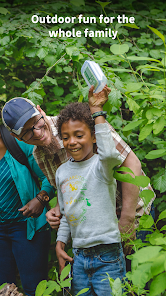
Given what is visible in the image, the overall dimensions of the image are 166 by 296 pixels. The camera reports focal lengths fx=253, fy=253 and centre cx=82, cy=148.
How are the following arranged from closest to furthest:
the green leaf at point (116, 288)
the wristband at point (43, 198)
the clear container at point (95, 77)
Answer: the green leaf at point (116, 288) → the clear container at point (95, 77) → the wristband at point (43, 198)

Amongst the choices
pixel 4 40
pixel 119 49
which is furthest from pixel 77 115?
pixel 4 40


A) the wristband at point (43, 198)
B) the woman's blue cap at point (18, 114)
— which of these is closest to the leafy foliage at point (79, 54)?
the woman's blue cap at point (18, 114)

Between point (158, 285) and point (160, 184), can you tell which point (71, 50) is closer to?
point (160, 184)

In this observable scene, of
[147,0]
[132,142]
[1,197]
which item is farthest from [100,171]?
[147,0]

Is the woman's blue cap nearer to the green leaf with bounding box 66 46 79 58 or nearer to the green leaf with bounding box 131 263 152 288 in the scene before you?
the green leaf with bounding box 66 46 79 58

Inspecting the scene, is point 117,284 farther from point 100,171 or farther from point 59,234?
point 59,234

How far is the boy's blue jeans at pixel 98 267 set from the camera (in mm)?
1243

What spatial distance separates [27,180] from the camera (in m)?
1.89

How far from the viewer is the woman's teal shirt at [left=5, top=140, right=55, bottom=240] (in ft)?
6.07

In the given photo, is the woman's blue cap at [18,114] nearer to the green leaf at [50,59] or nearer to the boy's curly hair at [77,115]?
the boy's curly hair at [77,115]

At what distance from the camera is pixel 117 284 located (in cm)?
85

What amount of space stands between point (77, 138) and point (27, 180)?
769mm

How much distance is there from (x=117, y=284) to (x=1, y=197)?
1280 mm

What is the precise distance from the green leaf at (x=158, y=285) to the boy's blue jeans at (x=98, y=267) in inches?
23.1
